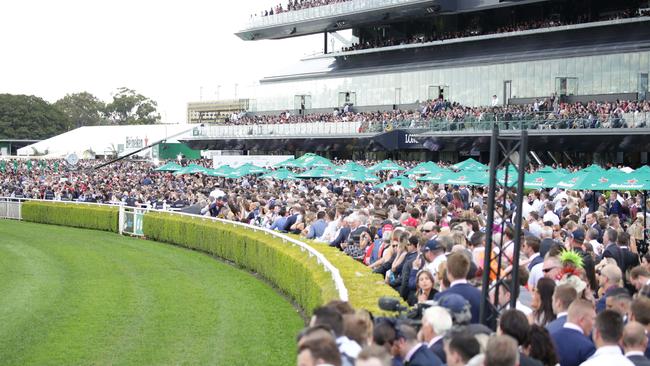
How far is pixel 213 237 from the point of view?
24.1 metres

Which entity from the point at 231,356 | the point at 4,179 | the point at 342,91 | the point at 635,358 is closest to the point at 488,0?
the point at 342,91

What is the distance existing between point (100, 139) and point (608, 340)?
9983 centimetres

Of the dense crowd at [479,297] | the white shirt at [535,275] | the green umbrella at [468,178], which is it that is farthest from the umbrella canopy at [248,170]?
the white shirt at [535,275]

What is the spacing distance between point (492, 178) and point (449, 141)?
1672 inches

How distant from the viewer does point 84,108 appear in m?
162

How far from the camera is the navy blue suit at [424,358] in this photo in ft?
Result: 20.6

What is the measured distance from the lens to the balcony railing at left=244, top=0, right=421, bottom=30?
6169 cm

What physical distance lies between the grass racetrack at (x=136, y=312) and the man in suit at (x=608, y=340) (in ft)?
20.4

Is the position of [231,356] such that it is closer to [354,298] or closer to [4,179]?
[354,298]

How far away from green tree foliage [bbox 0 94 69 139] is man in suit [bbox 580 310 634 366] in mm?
131794

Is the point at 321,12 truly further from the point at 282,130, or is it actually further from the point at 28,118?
the point at 28,118

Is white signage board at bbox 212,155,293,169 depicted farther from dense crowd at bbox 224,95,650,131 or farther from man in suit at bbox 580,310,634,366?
man in suit at bbox 580,310,634,366

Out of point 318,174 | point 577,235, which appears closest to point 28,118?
point 318,174

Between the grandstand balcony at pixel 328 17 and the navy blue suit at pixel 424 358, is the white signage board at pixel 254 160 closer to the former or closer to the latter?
the grandstand balcony at pixel 328 17
